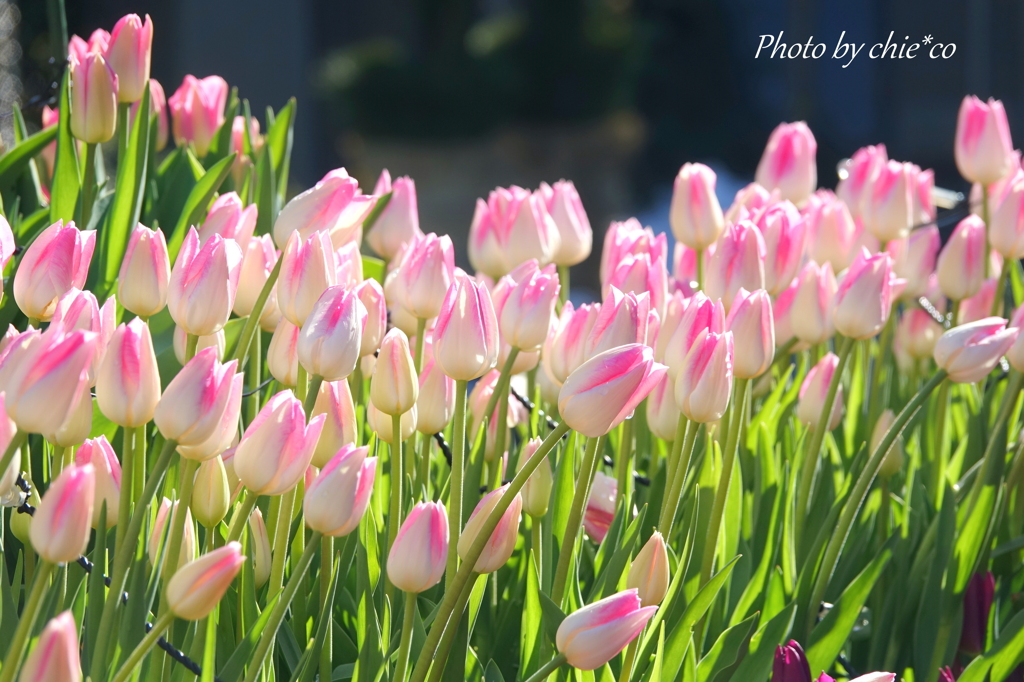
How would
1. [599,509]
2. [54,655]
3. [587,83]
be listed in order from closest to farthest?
[54,655]
[599,509]
[587,83]

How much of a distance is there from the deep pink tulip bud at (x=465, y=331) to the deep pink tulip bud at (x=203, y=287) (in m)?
0.11

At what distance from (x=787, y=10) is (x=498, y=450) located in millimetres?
7384

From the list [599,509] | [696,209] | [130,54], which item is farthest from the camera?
[696,209]

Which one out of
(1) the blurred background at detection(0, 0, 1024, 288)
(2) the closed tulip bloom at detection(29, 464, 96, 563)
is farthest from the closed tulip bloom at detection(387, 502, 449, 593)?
(1) the blurred background at detection(0, 0, 1024, 288)

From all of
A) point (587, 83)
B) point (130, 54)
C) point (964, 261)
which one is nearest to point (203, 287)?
point (130, 54)

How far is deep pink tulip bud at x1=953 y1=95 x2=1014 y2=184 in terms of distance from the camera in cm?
107

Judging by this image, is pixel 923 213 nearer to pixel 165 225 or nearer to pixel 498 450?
pixel 498 450

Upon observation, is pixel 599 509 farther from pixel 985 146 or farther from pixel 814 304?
pixel 985 146

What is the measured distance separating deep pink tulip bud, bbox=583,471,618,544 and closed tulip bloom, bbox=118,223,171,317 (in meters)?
0.31

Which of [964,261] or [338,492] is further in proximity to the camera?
[964,261]

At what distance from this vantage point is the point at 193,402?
409 mm

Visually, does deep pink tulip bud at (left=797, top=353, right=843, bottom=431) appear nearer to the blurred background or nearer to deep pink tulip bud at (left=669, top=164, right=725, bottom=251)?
deep pink tulip bud at (left=669, top=164, right=725, bottom=251)

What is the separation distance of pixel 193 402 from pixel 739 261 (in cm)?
46

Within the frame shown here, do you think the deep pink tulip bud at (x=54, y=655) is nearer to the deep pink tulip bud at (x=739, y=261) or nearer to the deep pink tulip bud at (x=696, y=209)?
the deep pink tulip bud at (x=739, y=261)
